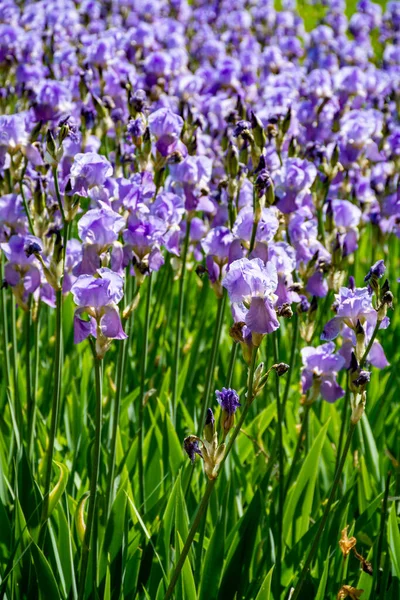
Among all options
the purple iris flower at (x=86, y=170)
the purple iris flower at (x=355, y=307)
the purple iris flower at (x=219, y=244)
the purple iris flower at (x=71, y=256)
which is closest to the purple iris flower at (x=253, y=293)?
the purple iris flower at (x=355, y=307)

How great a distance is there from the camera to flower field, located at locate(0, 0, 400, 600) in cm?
184

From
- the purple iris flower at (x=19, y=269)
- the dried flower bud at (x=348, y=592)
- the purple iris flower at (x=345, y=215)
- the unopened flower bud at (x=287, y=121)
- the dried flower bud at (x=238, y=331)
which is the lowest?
the dried flower bud at (x=348, y=592)

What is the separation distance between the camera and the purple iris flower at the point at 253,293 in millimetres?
1539

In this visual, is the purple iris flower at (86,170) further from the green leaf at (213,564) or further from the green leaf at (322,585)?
the green leaf at (322,585)

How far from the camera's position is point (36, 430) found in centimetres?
272

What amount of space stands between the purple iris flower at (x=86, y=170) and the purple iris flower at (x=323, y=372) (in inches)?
31.8

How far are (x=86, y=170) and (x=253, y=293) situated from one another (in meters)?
0.62

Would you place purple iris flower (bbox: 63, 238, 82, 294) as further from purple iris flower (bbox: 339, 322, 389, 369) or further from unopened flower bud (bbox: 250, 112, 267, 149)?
purple iris flower (bbox: 339, 322, 389, 369)

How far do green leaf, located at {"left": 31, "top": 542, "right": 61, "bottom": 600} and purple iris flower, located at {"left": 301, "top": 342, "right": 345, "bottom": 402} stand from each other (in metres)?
0.89

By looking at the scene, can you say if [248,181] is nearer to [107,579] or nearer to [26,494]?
[26,494]

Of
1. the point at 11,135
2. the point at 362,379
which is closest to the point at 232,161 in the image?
the point at 11,135

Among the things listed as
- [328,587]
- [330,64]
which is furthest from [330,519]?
[330,64]

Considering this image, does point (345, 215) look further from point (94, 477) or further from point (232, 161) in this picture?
point (94, 477)

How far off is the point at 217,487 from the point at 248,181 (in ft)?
3.33
